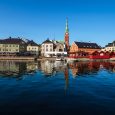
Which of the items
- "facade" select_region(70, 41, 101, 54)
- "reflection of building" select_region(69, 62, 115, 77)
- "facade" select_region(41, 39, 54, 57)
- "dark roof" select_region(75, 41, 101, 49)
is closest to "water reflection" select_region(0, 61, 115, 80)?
"reflection of building" select_region(69, 62, 115, 77)

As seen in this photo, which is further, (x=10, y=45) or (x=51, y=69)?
(x=10, y=45)

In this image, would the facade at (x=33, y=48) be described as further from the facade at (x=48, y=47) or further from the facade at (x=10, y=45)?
the facade at (x=10, y=45)

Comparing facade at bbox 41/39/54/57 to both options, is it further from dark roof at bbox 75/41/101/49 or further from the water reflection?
the water reflection

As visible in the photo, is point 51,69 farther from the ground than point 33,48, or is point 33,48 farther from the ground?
point 33,48

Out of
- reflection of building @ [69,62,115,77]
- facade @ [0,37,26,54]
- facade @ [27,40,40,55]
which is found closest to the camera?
reflection of building @ [69,62,115,77]

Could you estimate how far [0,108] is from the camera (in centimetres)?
1880

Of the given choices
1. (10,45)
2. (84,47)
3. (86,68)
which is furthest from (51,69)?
(84,47)

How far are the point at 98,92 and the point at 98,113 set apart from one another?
8908 millimetres

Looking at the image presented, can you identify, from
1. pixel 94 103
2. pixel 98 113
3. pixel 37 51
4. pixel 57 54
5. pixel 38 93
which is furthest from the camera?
pixel 37 51

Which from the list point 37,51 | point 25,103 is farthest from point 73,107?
point 37,51

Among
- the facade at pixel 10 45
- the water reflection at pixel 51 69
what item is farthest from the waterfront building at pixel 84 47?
the water reflection at pixel 51 69

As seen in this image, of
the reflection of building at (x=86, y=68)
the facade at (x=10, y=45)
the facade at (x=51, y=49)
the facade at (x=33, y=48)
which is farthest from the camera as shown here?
the facade at (x=33, y=48)

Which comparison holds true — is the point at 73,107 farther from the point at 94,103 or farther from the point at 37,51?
the point at 37,51

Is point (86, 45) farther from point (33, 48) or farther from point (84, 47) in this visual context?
point (33, 48)
